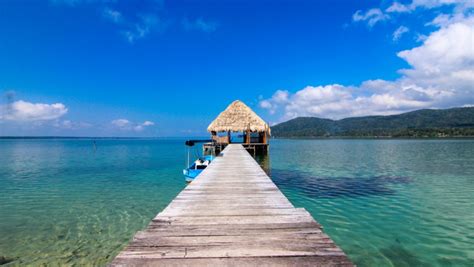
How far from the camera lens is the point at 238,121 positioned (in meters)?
29.5

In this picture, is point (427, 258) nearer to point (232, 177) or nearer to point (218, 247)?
point (232, 177)

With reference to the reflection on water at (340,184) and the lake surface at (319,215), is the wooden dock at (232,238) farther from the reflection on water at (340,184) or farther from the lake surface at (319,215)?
the reflection on water at (340,184)

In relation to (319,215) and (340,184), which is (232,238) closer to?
A: (319,215)

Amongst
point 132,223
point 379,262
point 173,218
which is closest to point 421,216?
point 379,262

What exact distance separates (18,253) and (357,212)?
972 cm

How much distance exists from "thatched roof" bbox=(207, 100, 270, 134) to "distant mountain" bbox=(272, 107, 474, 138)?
9955 centimetres

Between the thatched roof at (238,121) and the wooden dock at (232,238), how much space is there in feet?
80.1

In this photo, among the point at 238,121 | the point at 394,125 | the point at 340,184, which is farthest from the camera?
the point at 394,125

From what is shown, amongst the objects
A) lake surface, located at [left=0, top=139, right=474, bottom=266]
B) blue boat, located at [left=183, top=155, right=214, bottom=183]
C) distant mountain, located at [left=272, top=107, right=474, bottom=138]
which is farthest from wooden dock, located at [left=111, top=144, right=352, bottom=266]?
distant mountain, located at [left=272, top=107, right=474, bottom=138]

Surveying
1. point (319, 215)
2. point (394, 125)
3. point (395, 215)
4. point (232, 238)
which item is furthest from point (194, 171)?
point (394, 125)

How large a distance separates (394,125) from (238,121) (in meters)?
133

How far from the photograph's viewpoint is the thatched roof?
28.9 metres

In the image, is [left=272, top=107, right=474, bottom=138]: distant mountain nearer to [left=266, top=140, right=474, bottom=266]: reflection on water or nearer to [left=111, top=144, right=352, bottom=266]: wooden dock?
[left=266, top=140, right=474, bottom=266]: reflection on water

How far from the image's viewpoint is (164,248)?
2.51 metres
